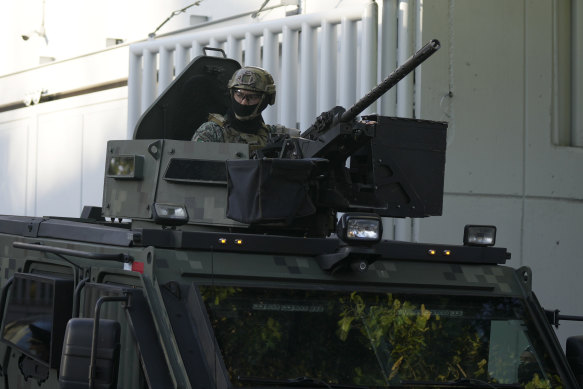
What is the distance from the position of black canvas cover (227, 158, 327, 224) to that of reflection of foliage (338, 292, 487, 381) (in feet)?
2.30

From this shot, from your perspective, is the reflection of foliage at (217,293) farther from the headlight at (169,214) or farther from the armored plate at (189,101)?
the armored plate at (189,101)

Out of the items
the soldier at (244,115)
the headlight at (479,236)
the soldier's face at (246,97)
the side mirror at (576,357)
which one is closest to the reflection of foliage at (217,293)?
the headlight at (479,236)

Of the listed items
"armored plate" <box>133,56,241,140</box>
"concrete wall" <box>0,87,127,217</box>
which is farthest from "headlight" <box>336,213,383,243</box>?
"concrete wall" <box>0,87,127,217</box>

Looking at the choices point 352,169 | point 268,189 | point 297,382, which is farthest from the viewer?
point 352,169

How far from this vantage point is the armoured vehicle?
446cm

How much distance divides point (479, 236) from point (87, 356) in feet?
7.28

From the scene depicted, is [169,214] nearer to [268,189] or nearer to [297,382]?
[268,189]

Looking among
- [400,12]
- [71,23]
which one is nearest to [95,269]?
[400,12]

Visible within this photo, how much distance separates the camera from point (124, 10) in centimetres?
1606

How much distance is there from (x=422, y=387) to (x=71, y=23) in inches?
536

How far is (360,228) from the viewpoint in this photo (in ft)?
15.9

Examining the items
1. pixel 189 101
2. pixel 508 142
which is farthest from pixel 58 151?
pixel 189 101

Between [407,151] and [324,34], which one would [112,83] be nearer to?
[324,34]

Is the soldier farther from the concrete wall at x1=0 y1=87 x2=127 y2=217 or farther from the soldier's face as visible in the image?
the concrete wall at x1=0 y1=87 x2=127 y2=217
